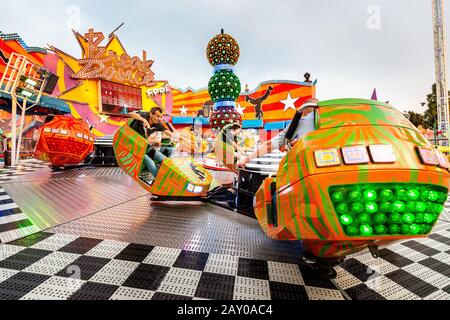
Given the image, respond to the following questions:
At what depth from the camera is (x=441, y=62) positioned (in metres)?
10.6

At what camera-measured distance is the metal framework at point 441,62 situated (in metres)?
10.2

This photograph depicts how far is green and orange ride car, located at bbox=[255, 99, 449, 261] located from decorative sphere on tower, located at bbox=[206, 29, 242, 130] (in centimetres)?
591

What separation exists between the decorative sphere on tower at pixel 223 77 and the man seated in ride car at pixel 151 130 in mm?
3772

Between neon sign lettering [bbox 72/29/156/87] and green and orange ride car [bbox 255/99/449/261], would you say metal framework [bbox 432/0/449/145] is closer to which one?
green and orange ride car [bbox 255/99/449/261]

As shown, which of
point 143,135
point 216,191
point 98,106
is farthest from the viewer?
point 98,106

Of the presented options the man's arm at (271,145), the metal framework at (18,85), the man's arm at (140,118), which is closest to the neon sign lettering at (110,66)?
the metal framework at (18,85)

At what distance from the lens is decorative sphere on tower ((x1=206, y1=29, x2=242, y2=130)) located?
6711mm

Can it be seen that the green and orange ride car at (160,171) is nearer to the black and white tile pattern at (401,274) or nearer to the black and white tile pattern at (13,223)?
the black and white tile pattern at (13,223)

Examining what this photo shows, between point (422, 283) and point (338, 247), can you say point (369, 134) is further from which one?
point (422, 283)

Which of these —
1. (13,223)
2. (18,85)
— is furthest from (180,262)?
(18,85)

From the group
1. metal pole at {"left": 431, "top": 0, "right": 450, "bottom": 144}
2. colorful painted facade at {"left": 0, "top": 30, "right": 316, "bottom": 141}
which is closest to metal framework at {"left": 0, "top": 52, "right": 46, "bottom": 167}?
colorful painted facade at {"left": 0, "top": 30, "right": 316, "bottom": 141}
